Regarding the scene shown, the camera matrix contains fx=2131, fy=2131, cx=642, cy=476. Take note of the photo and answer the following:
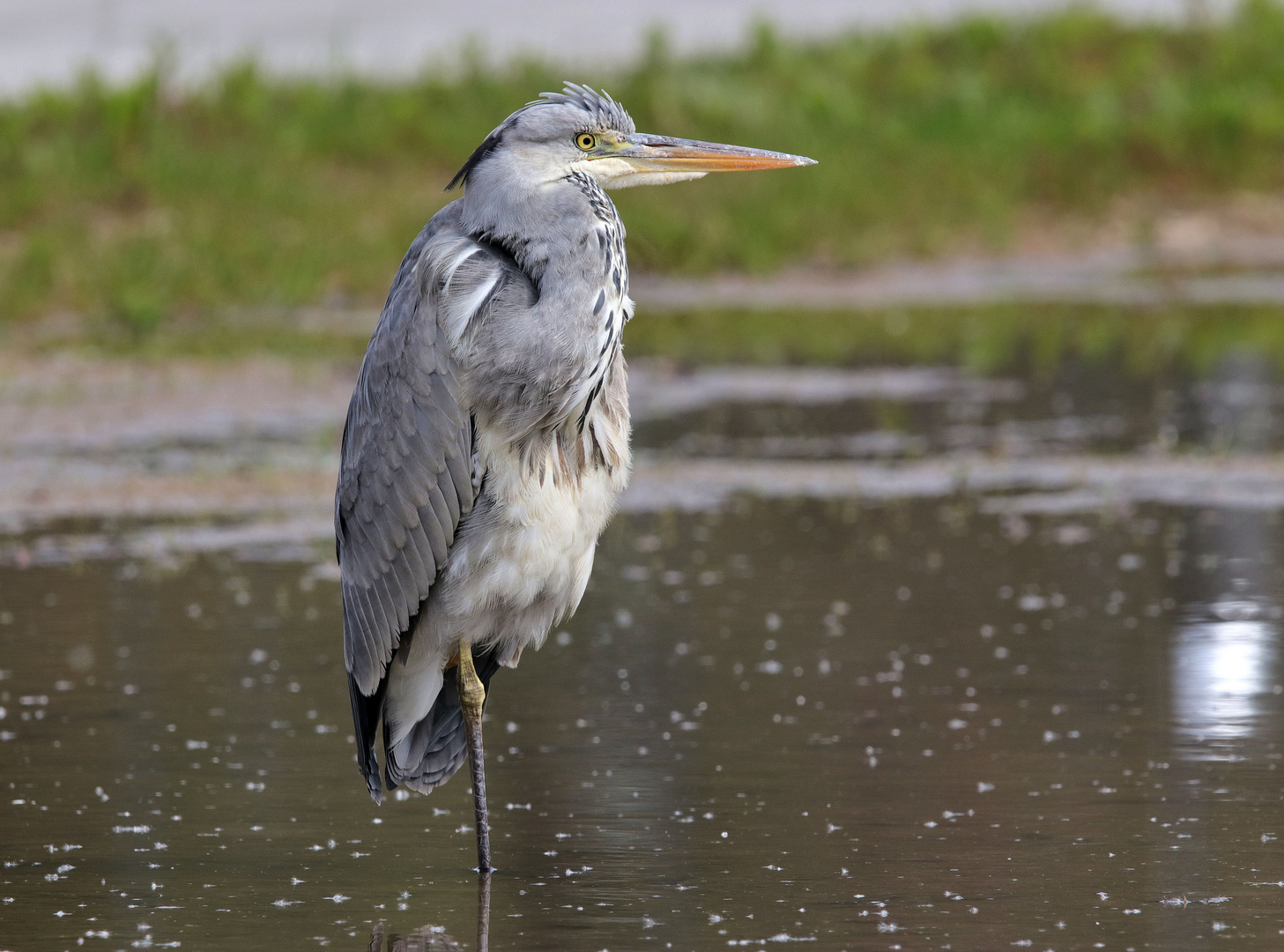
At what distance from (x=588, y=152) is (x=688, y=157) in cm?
30

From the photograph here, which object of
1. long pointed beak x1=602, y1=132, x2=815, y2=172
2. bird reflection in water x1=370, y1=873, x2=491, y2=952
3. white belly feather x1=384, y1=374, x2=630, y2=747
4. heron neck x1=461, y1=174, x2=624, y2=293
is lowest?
bird reflection in water x1=370, y1=873, x2=491, y2=952

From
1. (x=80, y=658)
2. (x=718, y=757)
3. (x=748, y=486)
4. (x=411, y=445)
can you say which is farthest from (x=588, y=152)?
(x=748, y=486)

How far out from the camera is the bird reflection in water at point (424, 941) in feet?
13.1

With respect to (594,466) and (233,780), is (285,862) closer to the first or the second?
(233,780)

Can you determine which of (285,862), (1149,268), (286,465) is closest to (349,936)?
(285,862)

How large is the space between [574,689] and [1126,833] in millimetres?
1919

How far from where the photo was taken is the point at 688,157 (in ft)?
16.5

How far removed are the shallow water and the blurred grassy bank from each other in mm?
7447

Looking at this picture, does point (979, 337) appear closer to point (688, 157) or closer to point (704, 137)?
point (704, 137)

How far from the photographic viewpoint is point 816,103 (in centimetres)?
2295

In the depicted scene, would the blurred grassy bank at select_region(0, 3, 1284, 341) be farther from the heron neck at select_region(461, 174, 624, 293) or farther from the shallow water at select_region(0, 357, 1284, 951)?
the heron neck at select_region(461, 174, 624, 293)

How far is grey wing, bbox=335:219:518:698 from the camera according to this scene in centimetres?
466

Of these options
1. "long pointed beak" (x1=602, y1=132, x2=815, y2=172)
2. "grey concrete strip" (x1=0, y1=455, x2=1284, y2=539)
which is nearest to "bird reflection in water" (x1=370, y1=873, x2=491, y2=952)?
"long pointed beak" (x1=602, y1=132, x2=815, y2=172)

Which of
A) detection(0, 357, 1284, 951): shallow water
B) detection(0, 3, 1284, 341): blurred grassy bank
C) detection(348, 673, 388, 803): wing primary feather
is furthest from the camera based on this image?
detection(0, 3, 1284, 341): blurred grassy bank
